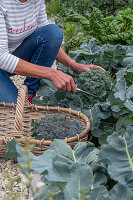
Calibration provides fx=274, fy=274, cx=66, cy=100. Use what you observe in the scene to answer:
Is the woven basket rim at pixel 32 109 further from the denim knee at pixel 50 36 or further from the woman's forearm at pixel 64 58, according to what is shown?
the denim knee at pixel 50 36

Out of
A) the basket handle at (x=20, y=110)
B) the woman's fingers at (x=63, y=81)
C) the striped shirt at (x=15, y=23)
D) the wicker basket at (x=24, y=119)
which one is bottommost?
the wicker basket at (x=24, y=119)

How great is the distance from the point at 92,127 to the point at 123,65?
32.4 inches

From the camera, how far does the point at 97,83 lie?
6.40 ft

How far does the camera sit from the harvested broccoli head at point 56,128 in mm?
1672

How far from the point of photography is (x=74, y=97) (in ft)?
6.53

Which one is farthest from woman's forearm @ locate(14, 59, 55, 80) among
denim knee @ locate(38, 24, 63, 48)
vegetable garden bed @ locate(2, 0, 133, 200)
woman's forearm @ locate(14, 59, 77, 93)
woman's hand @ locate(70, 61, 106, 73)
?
denim knee @ locate(38, 24, 63, 48)

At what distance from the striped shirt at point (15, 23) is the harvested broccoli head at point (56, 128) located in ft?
1.55

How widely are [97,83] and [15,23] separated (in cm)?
77

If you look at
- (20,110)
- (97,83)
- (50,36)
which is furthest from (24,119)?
(50,36)

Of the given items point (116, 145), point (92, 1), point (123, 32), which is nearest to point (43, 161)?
point (116, 145)

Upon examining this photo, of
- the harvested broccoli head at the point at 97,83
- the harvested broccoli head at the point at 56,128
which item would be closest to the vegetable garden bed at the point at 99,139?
the harvested broccoli head at the point at 97,83

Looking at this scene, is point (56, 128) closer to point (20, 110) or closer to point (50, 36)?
point (20, 110)

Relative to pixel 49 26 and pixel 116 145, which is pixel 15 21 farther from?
pixel 116 145

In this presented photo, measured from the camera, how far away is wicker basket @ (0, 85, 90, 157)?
1.60 meters
